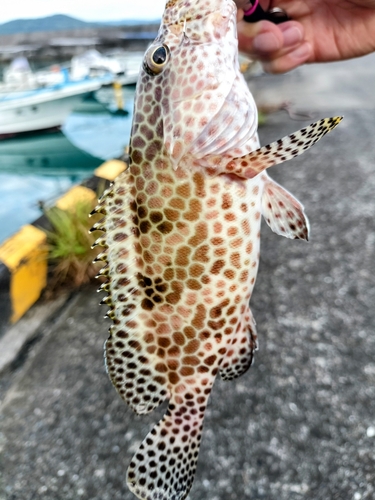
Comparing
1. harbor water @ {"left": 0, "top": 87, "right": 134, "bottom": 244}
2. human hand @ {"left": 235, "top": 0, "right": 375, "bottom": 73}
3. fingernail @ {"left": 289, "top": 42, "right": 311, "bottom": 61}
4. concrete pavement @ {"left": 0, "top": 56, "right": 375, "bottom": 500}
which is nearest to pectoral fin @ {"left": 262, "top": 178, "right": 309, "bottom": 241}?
human hand @ {"left": 235, "top": 0, "right": 375, "bottom": 73}

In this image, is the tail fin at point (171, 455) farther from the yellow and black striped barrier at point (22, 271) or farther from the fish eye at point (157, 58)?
the yellow and black striped barrier at point (22, 271)

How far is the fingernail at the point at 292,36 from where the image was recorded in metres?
2.86

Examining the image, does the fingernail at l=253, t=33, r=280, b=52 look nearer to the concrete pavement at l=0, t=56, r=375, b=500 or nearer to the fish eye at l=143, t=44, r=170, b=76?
the fish eye at l=143, t=44, r=170, b=76

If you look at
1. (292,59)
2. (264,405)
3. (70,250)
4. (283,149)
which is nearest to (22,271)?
(70,250)

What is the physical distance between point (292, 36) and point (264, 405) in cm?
337

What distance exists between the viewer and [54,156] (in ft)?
52.4

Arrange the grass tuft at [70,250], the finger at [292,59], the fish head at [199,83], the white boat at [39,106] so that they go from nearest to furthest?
the fish head at [199,83], the finger at [292,59], the grass tuft at [70,250], the white boat at [39,106]

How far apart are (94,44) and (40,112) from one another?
63.1 ft

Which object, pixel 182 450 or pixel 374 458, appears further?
pixel 374 458

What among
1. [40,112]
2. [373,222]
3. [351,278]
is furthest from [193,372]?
[40,112]

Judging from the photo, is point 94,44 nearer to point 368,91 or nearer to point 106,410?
point 368,91

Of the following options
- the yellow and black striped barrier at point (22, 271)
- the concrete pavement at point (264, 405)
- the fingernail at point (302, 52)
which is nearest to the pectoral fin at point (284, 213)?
the fingernail at point (302, 52)

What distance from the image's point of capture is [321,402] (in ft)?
14.7

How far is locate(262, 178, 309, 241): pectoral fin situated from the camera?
6.25 ft
